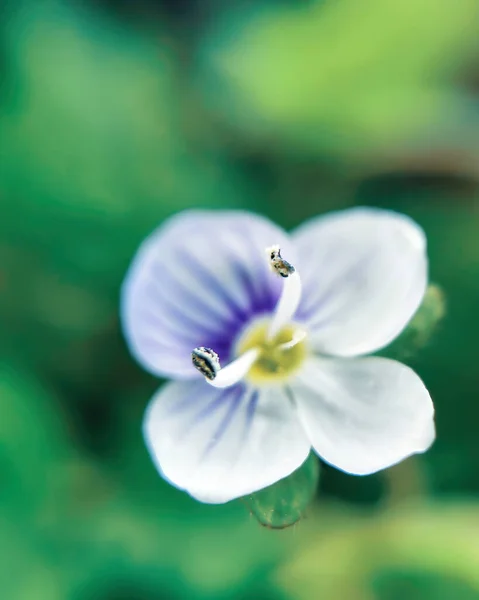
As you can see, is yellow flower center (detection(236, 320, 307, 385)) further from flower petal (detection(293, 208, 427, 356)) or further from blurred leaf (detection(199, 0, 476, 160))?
blurred leaf (detection(199, 0, 476, 160))

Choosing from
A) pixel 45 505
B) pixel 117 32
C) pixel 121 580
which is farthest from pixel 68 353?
pixel 117 32

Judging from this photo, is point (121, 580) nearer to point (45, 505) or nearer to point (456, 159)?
point (45, 505)

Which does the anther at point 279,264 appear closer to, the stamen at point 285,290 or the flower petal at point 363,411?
the stamen at point 285,290

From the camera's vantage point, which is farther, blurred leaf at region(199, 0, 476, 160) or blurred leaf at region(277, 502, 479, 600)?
blurred leaf at region(199, 0, 476, 160)

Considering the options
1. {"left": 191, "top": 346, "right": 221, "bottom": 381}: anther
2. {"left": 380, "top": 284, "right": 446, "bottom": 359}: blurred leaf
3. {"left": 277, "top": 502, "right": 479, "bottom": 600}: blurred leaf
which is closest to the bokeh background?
{"left": 277, "top": 502, "right": 479, "bottom": 600}: blurred leaf

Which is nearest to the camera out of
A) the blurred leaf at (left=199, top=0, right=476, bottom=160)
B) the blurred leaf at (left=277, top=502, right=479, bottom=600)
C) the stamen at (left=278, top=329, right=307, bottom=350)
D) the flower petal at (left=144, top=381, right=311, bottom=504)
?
the flower petal at (left=144, top=381, right=311, bottom=504)

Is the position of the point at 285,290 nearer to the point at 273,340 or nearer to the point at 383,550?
the point at 273,340

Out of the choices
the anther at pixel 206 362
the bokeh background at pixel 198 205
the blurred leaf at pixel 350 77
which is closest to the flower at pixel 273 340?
the anther at pixel 206 362

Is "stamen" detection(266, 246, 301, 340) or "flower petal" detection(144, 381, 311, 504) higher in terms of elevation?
"stamen" detection(266, 246, 301, 340)
